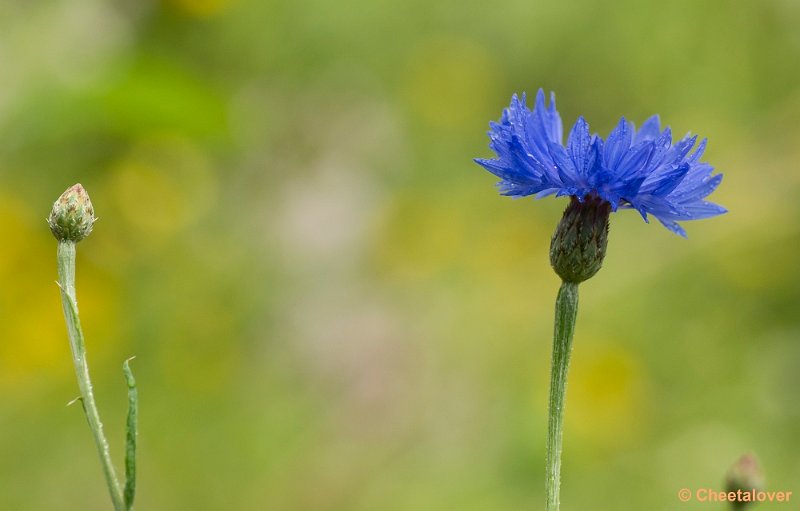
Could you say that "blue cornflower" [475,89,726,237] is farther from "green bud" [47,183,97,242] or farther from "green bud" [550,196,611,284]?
"green bud" [47,183,97,242]

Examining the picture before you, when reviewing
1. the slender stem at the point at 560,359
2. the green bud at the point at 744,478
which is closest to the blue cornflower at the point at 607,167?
the slender stem at the point at 560,359

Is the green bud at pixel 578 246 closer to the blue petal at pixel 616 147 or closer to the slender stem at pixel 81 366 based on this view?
the blue petal at pixel 616 147

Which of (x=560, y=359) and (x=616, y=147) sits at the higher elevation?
(x=616, y=147)

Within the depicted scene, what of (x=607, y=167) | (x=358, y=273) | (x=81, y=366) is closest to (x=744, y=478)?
(x=607, y=167)

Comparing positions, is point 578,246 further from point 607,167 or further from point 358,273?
point 358,273

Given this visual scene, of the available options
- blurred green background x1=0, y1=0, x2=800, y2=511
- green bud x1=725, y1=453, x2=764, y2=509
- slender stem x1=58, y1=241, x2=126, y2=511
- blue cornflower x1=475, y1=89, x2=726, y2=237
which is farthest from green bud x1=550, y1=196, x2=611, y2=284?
blurred green background x1=0, y1=0, x2=800, y2=511

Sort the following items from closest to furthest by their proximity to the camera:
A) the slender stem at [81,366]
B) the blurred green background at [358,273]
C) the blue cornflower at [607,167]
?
the slender stem at [81,366] < the blue cornflower at [607,167] < the blurred green background at [358,273]
